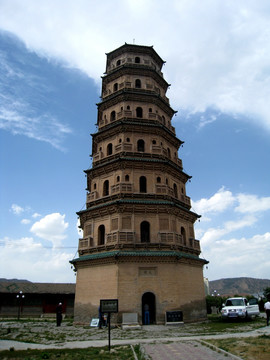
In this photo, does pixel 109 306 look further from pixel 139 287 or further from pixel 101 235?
pixel 101 235

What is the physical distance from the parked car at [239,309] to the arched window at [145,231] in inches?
291

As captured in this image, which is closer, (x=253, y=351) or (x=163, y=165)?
(x=253, y=351)

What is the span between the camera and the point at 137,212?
22.2m

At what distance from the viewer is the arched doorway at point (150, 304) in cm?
1995

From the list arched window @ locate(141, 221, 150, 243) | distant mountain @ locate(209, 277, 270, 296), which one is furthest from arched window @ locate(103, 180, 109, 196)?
distant mountain @ locate(209, 277, 270, 296)

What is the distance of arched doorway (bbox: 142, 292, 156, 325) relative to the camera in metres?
20.0

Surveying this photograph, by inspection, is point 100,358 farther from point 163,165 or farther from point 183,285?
point 163,165

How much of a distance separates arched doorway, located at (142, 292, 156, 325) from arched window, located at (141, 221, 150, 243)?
3774 mm

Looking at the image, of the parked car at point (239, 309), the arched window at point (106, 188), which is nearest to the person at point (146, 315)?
the parked car at point (239, 309)

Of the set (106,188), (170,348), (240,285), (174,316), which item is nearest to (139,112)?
(106,188)

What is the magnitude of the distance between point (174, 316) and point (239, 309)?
186 inches

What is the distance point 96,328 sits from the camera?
62.6 feet

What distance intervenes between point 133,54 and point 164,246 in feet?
62.7

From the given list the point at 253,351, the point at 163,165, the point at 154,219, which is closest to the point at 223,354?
the point at 253,351
